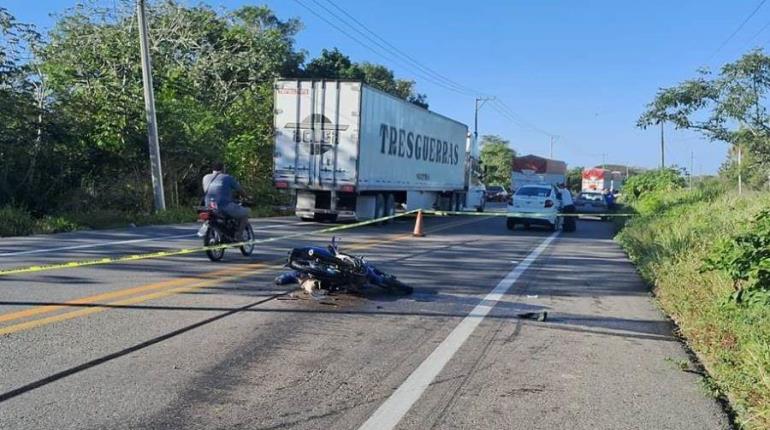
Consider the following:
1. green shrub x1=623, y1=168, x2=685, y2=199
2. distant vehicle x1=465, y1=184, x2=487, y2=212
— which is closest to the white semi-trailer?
distant vehicle x1=465, y1=184, x2=487, y2=212

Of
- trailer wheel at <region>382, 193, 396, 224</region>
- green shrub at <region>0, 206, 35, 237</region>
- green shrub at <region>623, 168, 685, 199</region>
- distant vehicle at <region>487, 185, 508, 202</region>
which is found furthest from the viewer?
distant vehicle at <region>487, 185, 508, 202</region>

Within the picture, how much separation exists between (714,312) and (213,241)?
7779 mm

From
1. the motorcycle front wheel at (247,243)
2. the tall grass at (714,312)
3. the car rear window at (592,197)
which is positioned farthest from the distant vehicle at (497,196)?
the motorcycle front wheel at (247,243)

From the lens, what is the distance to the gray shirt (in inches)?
478

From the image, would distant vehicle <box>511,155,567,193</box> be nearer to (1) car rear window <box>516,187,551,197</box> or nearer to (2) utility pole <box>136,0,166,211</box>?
(1) car rear window <box>516,187,551,197</box>

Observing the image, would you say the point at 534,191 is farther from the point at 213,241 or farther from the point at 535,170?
the point at 535,170

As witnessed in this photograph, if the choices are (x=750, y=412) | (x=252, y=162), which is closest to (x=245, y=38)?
(x=252, y=162)

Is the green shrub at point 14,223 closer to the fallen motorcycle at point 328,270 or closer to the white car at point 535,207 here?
the fallen motorcycle at point 328,270

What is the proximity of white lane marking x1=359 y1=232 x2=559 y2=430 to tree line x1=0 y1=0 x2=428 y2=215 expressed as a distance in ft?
49.3

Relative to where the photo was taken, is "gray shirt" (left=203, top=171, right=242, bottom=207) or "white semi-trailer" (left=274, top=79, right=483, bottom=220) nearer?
"gray shirt" (left=203, top=171, right=242, bottom=207)

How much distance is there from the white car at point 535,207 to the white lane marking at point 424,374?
1410cm

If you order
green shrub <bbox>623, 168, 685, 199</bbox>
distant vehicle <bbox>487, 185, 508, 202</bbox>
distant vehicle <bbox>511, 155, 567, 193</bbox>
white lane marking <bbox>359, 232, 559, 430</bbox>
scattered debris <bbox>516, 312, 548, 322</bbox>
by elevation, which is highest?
distant vehicle <bbox>511, 155, 567, 193</bbox>

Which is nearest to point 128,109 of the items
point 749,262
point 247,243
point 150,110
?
point 150,110

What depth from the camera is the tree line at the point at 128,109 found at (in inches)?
802
